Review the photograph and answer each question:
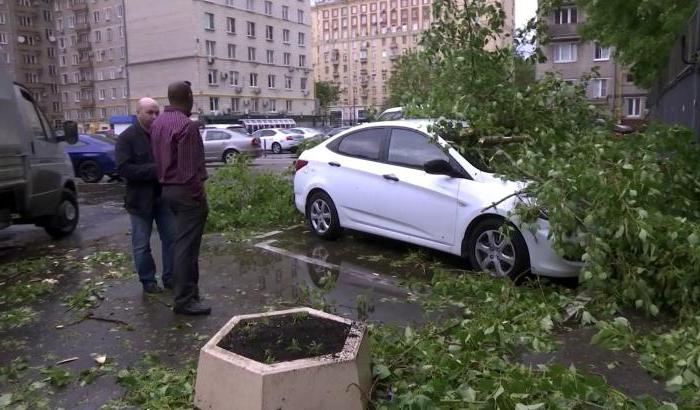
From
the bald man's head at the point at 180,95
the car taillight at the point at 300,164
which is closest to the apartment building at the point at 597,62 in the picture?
the car taillight at the point at 300,164

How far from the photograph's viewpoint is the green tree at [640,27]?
15109mm

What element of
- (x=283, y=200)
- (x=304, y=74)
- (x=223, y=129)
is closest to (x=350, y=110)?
(x=304, y=74)

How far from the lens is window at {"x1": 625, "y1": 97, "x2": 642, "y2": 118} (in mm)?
52438

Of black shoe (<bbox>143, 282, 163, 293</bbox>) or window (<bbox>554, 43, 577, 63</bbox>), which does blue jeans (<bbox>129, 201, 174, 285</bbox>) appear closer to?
black shoe (<bbox>143, 282, 163, 293</bbox>)

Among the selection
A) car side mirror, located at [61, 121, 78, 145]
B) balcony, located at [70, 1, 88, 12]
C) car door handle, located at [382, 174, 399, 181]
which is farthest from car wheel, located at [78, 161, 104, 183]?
balcony, located at [70, 1, 88, 12]

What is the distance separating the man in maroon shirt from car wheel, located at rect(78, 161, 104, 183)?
45.0 feet

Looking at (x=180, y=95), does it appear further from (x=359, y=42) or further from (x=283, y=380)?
(x=359, y=42)

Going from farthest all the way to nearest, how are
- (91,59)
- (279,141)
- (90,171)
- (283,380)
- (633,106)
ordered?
(91,59) → (633,106) → (279,141) → (90,171) → (283,380)

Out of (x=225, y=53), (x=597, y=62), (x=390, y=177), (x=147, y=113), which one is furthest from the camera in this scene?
(x=225, y=53)

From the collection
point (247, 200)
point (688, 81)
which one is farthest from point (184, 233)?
point (688, 81)

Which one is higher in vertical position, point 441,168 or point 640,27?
point 640,27

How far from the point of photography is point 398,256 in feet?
23.0

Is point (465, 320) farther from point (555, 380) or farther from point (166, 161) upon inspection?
point (166, 161)

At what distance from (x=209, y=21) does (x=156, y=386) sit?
6311cm
